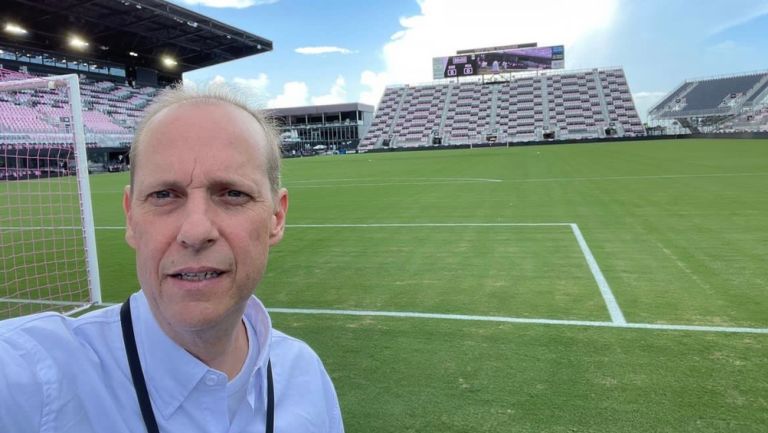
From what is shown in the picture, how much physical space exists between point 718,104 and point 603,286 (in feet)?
267

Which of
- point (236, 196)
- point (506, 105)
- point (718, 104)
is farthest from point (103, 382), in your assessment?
point (506, 105)

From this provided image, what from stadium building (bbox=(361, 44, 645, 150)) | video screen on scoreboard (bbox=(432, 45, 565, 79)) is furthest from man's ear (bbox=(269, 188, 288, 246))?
video screen on scoreboard (bbox=(432, 45, 565, 79))

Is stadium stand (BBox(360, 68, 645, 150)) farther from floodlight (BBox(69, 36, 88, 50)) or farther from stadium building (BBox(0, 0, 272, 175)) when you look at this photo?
floodlight (BBox(69, 36, 88, 50))

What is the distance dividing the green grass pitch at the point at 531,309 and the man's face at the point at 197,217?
2340mm

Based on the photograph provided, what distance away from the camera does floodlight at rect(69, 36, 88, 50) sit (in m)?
49.0

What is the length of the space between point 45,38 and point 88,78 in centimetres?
735

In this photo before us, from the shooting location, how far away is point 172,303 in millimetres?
1084

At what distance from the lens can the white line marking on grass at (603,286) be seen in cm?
499

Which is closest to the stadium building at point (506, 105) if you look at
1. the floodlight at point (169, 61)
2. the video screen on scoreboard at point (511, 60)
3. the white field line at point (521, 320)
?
the video screen on scoreboard at point (511, 60)

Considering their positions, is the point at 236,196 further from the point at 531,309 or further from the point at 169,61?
the point at 169,61

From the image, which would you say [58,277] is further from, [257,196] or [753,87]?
[753,87]

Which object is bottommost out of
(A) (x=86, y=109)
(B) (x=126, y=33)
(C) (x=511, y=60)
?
(A) (x=86, y=109)

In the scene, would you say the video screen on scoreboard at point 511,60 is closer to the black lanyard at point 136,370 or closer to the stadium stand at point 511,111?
the stadium stand at point 511,111

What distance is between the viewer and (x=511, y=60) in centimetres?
8894
